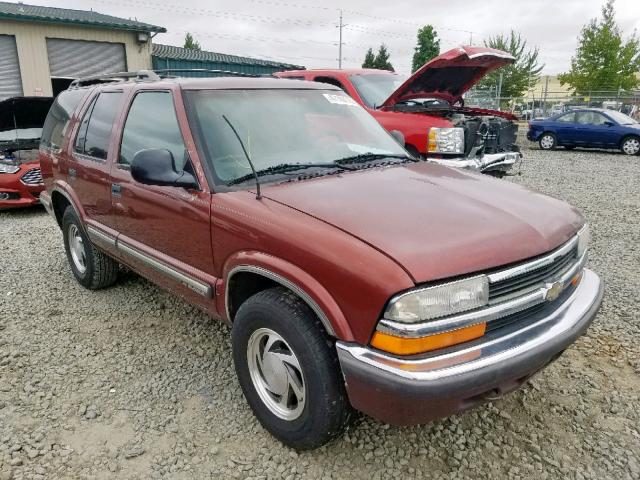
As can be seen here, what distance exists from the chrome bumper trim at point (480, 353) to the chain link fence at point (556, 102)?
66.6 feet

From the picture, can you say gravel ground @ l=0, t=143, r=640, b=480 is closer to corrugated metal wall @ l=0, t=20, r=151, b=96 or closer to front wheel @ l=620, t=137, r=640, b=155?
front wheel @ l=620, t=137, r=640, b=155

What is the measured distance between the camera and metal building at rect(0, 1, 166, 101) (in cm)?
1555

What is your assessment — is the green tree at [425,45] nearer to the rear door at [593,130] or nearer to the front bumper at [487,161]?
the rear door at [593,130]

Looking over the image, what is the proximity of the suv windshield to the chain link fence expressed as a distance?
62.8ft

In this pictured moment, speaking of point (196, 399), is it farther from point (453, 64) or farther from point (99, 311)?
point (453, 64)

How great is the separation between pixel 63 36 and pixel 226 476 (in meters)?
18.2

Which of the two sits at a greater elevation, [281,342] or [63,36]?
[63,36]

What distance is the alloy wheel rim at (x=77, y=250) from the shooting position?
4.54 m

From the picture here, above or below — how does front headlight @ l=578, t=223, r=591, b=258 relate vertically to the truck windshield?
below

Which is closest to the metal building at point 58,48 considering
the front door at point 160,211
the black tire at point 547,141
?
the black tire at point 547,141

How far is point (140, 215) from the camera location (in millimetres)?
3305

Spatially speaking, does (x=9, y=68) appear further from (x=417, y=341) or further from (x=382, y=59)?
(x=382, y=59)

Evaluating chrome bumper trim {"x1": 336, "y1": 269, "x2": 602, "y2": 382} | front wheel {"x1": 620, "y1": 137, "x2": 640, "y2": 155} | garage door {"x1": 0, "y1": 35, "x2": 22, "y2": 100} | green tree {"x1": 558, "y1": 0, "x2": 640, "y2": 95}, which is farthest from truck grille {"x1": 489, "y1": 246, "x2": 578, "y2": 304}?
green tree {"x1": 558, "y1": 0, "x2": 640, "y2": 95}

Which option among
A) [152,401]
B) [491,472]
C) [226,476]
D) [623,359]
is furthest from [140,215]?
[623,359]
